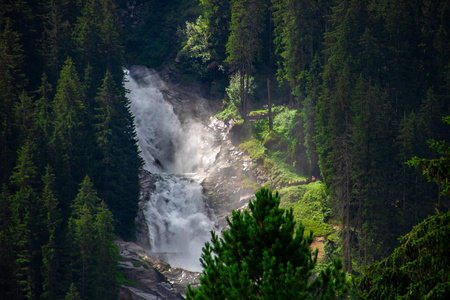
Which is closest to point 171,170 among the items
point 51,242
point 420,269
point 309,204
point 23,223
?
point 309,204

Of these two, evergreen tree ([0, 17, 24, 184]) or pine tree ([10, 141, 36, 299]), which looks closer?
pine tree ([10, 141, 36, 299])

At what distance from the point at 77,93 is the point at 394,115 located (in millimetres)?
28723

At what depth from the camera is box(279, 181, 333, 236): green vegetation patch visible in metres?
46.0

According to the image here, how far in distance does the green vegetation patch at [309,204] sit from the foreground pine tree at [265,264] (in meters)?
34.5

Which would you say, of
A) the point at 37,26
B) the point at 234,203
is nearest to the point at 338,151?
the point at 234,203

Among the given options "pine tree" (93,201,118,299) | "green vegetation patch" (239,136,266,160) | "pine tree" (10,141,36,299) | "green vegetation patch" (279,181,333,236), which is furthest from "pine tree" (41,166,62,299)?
"green vegetation patch" (239,136,266,160)

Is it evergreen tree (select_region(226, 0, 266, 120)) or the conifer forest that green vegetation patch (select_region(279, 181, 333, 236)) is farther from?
evergreen tree (select_region(226, 0, 266, 120))

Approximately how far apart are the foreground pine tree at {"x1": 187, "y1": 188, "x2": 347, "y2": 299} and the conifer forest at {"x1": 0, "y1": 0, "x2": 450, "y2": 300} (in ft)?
67.8

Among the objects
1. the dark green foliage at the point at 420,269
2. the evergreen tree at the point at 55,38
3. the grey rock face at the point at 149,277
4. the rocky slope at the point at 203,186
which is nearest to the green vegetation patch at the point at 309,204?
the rocky slope at the point at 203,186

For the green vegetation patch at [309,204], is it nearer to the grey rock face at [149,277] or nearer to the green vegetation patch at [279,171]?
the green vegetation patch at [279,171]

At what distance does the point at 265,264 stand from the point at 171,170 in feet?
173

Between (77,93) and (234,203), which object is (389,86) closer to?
(234,203)

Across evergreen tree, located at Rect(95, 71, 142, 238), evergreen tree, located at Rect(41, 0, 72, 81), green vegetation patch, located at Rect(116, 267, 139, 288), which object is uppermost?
evergreen tree, located at Rect(41, 0, 72, 81)

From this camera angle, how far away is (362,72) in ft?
164
